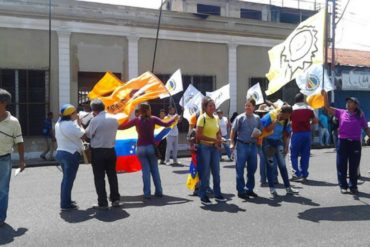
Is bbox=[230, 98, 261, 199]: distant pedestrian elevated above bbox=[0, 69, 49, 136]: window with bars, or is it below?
below

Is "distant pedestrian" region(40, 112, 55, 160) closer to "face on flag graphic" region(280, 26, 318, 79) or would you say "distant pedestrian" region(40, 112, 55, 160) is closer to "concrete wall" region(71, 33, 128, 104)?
"concrete wall" region(71, 33, 128, 104)

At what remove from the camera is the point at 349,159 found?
823 centimetres

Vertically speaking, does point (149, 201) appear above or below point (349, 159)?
below

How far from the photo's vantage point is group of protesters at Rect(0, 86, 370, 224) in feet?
23.7

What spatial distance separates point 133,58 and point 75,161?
10671mm

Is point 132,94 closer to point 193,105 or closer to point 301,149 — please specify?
point 301,149

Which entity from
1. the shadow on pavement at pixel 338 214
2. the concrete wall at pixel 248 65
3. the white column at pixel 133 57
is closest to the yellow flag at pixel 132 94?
the shadow on pavement at pixel 338 214

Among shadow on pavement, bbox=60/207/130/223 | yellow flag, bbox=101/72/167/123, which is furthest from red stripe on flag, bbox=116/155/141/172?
shadow on pavement, bbox=60/207/130/223

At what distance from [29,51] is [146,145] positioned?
9314 mm

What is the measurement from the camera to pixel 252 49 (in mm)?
20094

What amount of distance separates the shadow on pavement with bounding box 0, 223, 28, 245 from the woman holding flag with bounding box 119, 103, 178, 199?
7.82ft

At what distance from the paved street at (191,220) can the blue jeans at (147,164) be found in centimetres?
23

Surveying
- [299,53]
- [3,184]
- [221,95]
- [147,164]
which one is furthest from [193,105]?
[3,184]

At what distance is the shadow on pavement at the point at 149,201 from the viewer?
24.9 ft
